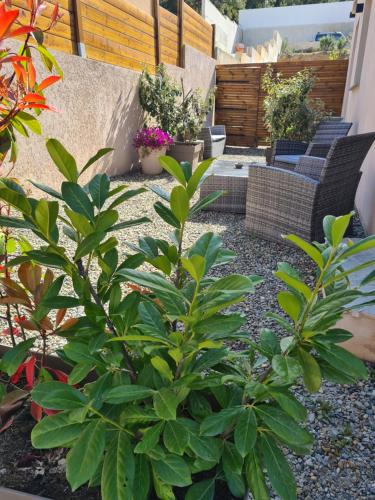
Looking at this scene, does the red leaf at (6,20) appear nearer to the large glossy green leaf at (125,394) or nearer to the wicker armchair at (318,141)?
the large glossy green leaf at (125,394)

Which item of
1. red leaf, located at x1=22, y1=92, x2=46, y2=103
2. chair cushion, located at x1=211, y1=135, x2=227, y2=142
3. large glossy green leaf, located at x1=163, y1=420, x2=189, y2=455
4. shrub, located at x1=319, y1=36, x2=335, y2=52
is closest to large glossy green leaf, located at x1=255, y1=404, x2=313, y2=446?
large glossy green leaf, located at x1=163, y1=420, x2=189, y2=455

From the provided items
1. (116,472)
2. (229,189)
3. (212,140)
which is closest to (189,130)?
(212,140)

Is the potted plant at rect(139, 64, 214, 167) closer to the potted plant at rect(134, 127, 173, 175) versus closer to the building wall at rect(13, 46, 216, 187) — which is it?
the building wall at rect(13, 46, 216, 187)

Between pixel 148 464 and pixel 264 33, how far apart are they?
88.5ft

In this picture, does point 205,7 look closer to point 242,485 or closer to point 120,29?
point 120,29

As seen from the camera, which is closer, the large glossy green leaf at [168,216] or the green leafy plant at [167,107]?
the large glossy green leaf at [168,216]

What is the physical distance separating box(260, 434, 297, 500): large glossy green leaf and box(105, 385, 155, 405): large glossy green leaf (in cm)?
25

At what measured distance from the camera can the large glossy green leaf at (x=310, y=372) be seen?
0.60 metres

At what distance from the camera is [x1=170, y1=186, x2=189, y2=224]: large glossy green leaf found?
24.2 inches

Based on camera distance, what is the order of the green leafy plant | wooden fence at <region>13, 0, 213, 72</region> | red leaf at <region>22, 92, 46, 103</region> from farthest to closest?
the green leafy plant < wooden fence at <region>13, 0, 213, 72</region> < red leaf at <region>22, 92, 46, 103</region>

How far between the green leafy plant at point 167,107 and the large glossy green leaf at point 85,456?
261 inches

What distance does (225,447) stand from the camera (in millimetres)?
739

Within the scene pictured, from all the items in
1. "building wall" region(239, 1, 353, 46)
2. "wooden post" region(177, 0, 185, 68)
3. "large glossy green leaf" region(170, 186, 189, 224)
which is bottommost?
"large glossy green leaf" region(170, 186, 189, 224)

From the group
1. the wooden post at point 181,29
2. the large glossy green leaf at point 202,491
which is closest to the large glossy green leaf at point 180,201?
the large glossy green leaf at point 202,491
